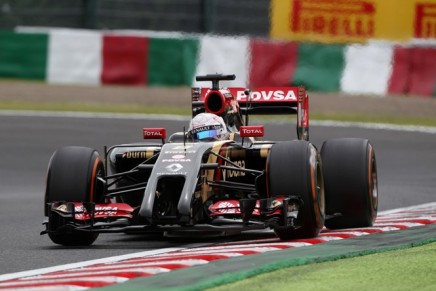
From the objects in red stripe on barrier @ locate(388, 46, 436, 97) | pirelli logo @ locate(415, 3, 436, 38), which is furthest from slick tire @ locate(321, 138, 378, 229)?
pirelli logo @ locate(415, 3, 436, 38)

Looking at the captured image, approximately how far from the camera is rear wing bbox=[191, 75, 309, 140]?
11602mm

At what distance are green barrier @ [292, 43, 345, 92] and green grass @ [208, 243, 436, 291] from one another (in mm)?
15119

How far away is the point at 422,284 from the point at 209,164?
2.95m

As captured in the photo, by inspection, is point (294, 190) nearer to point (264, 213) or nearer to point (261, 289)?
point (264, 213)

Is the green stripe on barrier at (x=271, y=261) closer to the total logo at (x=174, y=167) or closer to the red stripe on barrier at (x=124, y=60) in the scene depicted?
the total logo at (x=174, y=167)

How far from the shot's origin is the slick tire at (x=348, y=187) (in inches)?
420

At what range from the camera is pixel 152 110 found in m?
23.1

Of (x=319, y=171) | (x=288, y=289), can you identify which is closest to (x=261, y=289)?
(x=288, y=289)

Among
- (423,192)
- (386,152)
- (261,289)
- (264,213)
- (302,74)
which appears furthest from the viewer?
(302,74)

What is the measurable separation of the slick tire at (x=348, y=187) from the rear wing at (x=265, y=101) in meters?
1.13

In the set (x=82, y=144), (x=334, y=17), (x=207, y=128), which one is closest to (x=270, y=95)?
(x=207, y=128)

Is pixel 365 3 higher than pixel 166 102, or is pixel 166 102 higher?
pixel 365 3

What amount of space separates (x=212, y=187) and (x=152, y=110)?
1316 cm

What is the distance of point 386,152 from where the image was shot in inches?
718
